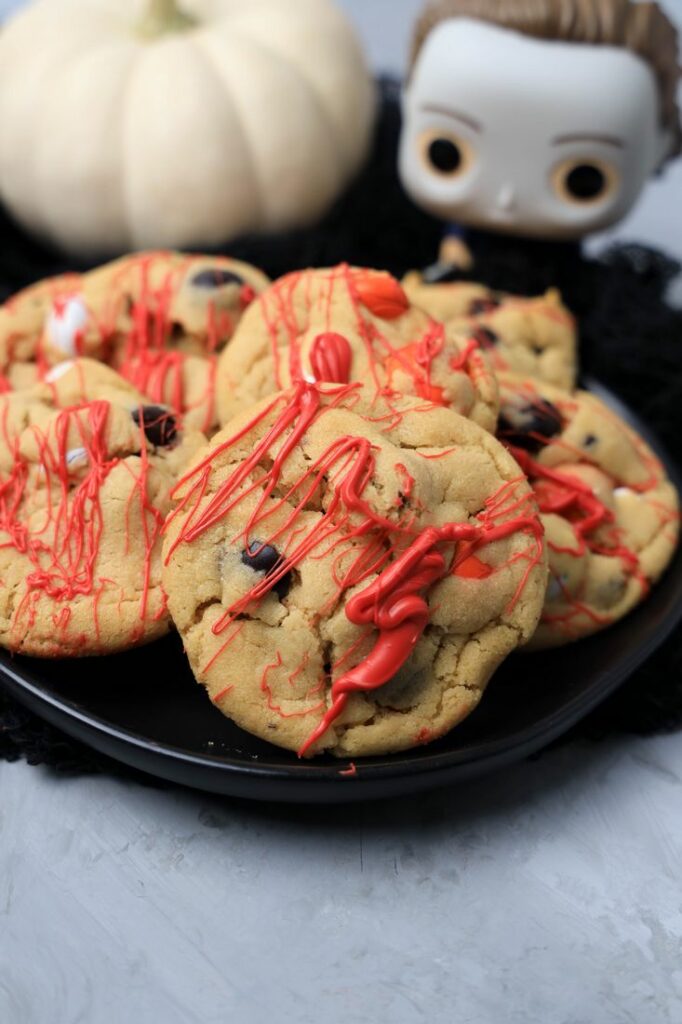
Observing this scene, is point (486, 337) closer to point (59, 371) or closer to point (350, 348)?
point (350, 348)

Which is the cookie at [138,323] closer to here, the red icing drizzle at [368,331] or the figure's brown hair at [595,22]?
the red icing drizzle at [368,331]

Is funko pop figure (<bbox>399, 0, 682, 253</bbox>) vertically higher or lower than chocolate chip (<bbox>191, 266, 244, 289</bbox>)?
higher

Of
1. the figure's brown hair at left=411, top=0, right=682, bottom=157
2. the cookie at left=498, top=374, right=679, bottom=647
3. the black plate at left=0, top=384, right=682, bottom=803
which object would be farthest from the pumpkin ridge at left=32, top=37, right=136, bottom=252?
the black plate at left=0, top=384, right=682, bottom=803

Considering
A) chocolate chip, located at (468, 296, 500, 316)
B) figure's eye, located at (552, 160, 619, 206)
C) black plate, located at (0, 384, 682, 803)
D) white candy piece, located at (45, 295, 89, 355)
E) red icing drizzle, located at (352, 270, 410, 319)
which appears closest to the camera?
black plate, located at (0, 384, 682, 803)

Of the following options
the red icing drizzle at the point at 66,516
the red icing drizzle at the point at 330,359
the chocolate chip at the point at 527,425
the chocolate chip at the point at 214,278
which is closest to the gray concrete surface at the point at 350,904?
the red icing drizzle at the point at 66,516

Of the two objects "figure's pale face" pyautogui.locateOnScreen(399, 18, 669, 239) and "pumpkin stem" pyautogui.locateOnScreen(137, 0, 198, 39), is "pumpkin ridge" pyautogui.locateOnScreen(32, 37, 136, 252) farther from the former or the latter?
"figure's pale face" pyautogui.locateOnScreen(399, 18, 669, 239)

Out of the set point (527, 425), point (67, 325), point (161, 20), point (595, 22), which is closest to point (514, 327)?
point (527, 425)

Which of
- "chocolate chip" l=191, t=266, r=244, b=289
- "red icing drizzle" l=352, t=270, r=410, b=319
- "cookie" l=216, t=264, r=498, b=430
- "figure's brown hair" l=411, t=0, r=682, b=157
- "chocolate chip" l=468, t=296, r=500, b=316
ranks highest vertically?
"figure's brown hair" l=411, t=0, r=682, b=157
